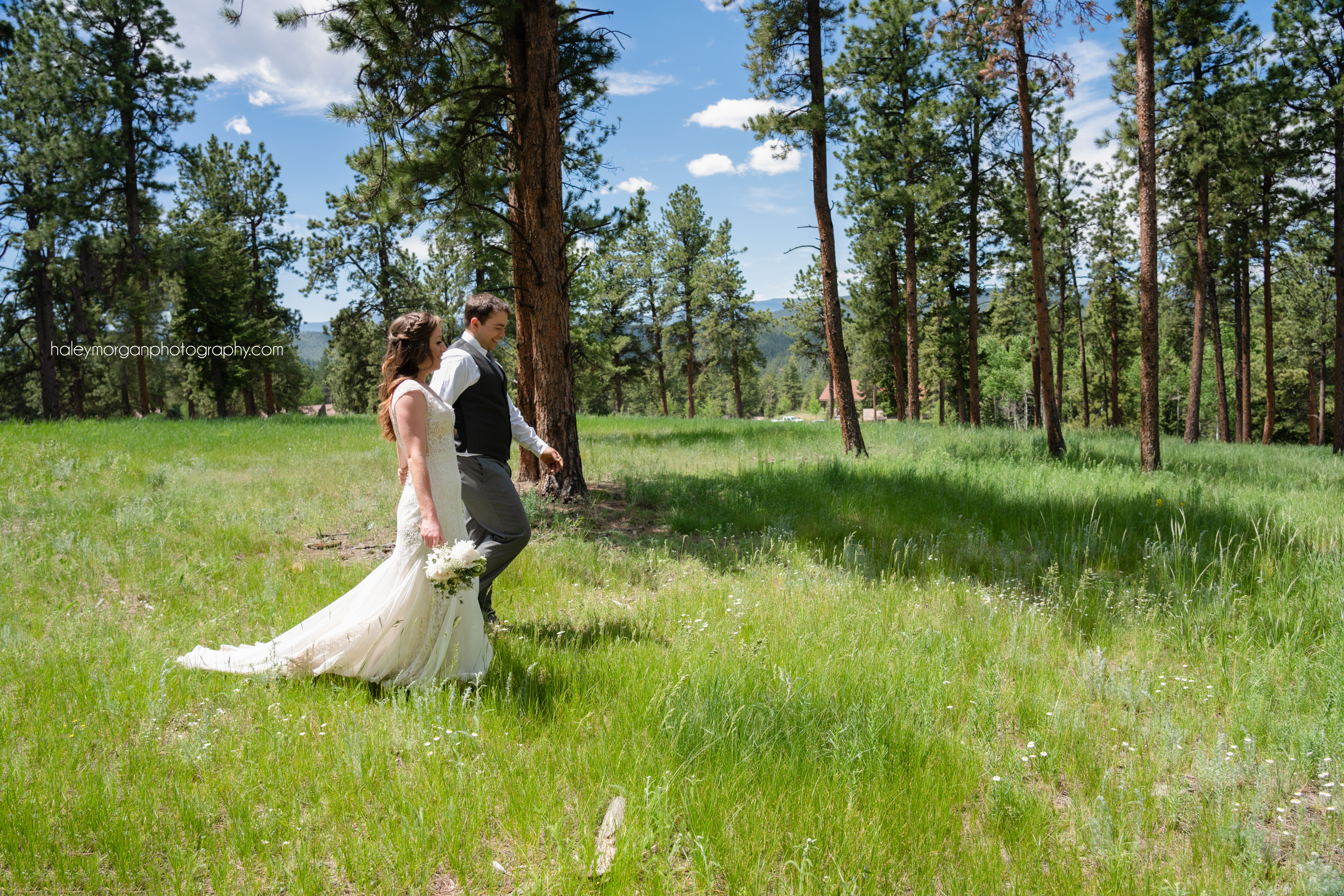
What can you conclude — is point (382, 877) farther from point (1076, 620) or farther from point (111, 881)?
point (1076, 620)

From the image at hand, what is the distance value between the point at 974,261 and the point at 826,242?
14.6 meters

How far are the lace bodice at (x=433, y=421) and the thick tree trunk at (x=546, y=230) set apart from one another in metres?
4.61

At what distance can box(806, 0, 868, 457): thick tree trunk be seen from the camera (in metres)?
13.2

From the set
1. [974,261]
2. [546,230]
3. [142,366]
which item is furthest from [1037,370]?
[142,366]

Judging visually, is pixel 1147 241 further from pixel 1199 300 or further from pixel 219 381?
pixel 219 381

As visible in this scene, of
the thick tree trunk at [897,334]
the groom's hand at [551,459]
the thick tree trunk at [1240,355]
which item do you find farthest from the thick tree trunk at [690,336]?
the groom's hand at [551,459]

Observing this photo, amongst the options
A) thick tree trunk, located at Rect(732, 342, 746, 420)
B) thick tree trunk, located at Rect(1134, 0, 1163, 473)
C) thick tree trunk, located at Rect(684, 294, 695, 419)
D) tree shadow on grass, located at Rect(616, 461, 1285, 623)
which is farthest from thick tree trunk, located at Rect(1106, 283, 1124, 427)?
tree shadow on grass, located at Rect(616, 461, 1285, 623)

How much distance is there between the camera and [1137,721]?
3504 millimetres

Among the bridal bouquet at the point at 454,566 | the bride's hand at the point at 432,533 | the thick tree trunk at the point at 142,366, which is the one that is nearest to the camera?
the bridal bouquet at the point at 454,566

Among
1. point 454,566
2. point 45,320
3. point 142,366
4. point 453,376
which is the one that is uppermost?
point 45,320

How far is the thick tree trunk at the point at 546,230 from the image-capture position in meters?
8.64

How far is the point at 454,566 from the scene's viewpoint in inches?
135

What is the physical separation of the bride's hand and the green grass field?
0.82 metres

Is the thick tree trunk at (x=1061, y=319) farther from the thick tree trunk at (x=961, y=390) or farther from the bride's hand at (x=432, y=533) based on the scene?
the bride's hand at (x=432, y=533)
